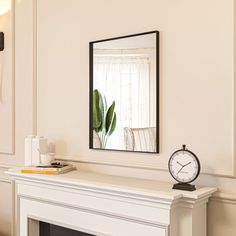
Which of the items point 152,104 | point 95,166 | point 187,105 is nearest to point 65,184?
point 95,166

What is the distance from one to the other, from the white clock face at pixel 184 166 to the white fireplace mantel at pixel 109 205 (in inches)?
2.8

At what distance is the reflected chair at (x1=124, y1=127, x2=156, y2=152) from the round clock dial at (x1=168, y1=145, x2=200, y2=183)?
0.26m

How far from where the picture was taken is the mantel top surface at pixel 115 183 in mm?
1610

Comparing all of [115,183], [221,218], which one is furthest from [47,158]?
[221,218]

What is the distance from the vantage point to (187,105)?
6.02ft

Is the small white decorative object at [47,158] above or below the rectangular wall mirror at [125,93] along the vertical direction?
below

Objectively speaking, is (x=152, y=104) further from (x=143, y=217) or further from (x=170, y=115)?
(x=143, y=217)

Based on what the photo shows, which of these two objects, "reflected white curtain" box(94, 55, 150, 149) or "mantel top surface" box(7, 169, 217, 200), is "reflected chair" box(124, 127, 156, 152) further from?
"mantel top surface" box(7, 169, 217, 200)

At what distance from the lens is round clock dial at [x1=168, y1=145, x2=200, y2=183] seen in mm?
1636

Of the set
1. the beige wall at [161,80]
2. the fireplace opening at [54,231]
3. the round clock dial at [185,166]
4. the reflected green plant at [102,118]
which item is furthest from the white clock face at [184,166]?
the fireplace opening at [54,231]

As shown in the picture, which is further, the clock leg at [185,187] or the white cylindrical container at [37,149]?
the white cylindrical container at [37,149]

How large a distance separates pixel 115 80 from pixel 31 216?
0.98m

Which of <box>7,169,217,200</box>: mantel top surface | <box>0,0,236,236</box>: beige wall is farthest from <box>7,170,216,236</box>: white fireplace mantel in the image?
<box>0,0,236,236</box>: beige wall

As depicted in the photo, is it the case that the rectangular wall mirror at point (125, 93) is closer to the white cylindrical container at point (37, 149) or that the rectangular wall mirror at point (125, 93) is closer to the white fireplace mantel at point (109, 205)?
the white fireplace mantel at point (109, 205)
